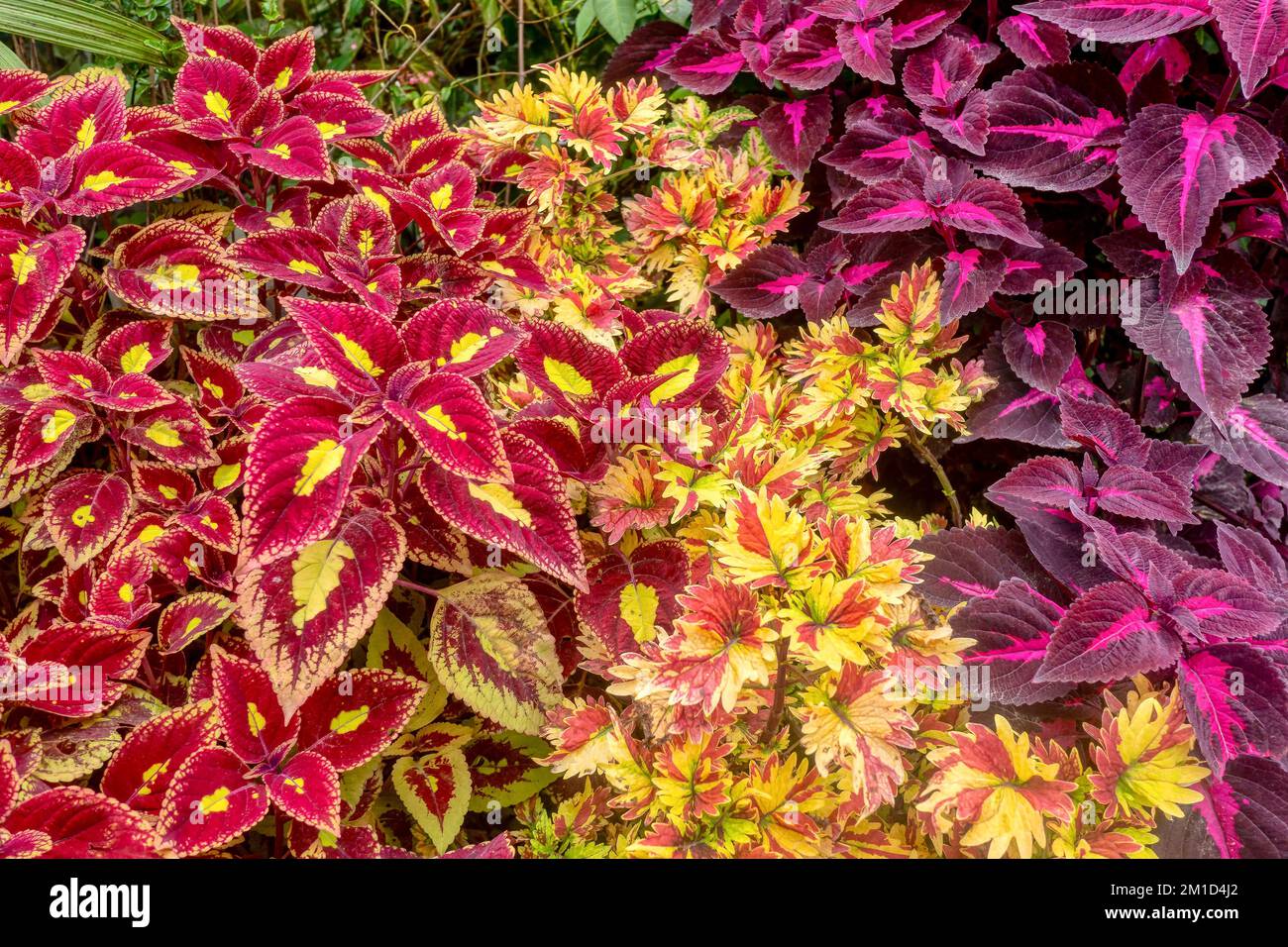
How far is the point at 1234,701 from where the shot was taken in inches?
37.9

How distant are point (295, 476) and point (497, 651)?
32cm

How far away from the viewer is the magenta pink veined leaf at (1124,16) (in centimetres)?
121

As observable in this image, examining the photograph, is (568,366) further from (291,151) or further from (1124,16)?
(1124,16)

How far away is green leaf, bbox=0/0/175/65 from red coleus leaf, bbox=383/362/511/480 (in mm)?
1130

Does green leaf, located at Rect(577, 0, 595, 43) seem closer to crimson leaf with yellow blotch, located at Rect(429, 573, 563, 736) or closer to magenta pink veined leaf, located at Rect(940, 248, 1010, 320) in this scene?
magenta pink veined leaf, located at Rect(940, 248, 1010, 320)

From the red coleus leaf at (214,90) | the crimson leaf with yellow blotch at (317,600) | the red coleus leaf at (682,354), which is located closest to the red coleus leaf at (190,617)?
the crimson leaf with yellow blotch at (317,600)

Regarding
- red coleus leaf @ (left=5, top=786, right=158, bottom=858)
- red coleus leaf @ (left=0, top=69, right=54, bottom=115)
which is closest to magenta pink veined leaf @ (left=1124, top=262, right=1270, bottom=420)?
red coleus leaf @ (left=5, top=786, right=158, bottom=858)

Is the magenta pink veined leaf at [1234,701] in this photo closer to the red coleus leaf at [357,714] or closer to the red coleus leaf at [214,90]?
the red coleus leaf at [357,714]

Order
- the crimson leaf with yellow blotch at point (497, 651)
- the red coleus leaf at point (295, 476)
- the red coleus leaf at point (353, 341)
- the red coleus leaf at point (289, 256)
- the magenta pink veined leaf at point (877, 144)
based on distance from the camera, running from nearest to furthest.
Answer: the red coleus leaf at point (295, 476)
the red coleus leaf at point (353, 341)
the crimson leaf with yellow blotch at point (497, 651)
the red coleus leaf at point (289, 256)
the magenta pink veined leaf at point (877, 144)

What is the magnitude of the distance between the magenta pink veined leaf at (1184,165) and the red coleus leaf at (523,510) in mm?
824

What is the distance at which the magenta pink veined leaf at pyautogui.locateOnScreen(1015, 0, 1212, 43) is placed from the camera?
1.21 m

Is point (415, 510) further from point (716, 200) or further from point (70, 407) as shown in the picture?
point (716, 200)

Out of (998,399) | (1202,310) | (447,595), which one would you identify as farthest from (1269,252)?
(447,595)

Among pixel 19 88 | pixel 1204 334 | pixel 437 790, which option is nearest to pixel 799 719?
pixel 437 790
